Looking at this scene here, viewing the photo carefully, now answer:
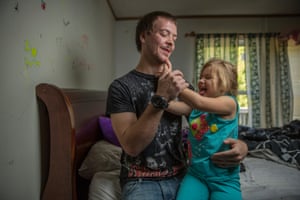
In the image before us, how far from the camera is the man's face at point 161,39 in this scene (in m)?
1.10

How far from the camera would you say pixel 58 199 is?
118cm

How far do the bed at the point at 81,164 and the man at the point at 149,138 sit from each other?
246 millimetres

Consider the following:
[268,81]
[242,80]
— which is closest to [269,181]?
[242,80]

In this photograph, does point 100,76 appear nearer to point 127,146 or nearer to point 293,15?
point 127,146

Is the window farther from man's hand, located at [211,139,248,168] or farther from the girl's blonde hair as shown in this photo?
man's hand, located at [211,139,248,168]

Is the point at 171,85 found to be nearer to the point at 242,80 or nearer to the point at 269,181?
the point at 269,181

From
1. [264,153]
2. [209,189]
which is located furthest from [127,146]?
[264,153]

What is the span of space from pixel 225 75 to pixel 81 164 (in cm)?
90

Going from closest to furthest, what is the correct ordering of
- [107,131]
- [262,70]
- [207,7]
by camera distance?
[107,131], [207,7], [262,70]

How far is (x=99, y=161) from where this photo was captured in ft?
4.49

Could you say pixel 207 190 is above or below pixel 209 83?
below

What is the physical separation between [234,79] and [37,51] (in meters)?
0.97

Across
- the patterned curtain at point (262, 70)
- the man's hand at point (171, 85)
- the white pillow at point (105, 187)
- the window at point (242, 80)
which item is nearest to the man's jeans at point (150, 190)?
the white pillow at point (105, 187)

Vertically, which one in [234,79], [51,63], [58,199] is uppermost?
[51,63]
